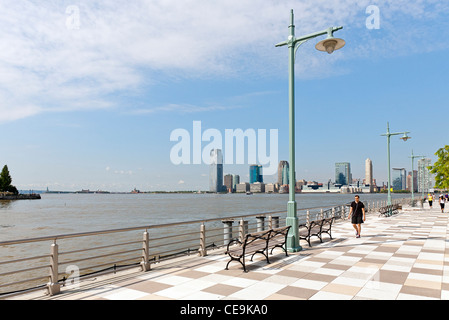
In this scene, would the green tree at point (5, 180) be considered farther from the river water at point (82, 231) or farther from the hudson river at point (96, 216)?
the river water at point (82, 231)

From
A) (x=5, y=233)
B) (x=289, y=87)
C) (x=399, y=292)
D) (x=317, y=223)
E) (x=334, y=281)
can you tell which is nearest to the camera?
(x=399, y=292)

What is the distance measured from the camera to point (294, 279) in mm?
6707

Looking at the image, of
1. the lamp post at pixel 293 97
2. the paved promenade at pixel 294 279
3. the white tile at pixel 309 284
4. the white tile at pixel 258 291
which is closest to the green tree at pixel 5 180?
the paved promenade at pixel 294 279

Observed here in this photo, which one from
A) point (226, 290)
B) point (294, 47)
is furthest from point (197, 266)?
point (294, 47)

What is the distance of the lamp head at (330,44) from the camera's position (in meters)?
9.49

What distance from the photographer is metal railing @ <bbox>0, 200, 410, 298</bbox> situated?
19.9ft

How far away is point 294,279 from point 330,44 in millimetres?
7037

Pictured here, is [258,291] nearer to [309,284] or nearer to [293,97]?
[309,284]

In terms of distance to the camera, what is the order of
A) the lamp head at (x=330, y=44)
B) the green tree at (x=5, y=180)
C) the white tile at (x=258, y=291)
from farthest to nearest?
the green tree at (x=5, y=180) < the lamp head at (x=330, y=44) < the white tile at (x=258, y=291)

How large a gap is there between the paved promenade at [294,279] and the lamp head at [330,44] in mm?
6333

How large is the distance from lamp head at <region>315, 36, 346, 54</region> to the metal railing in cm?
593
